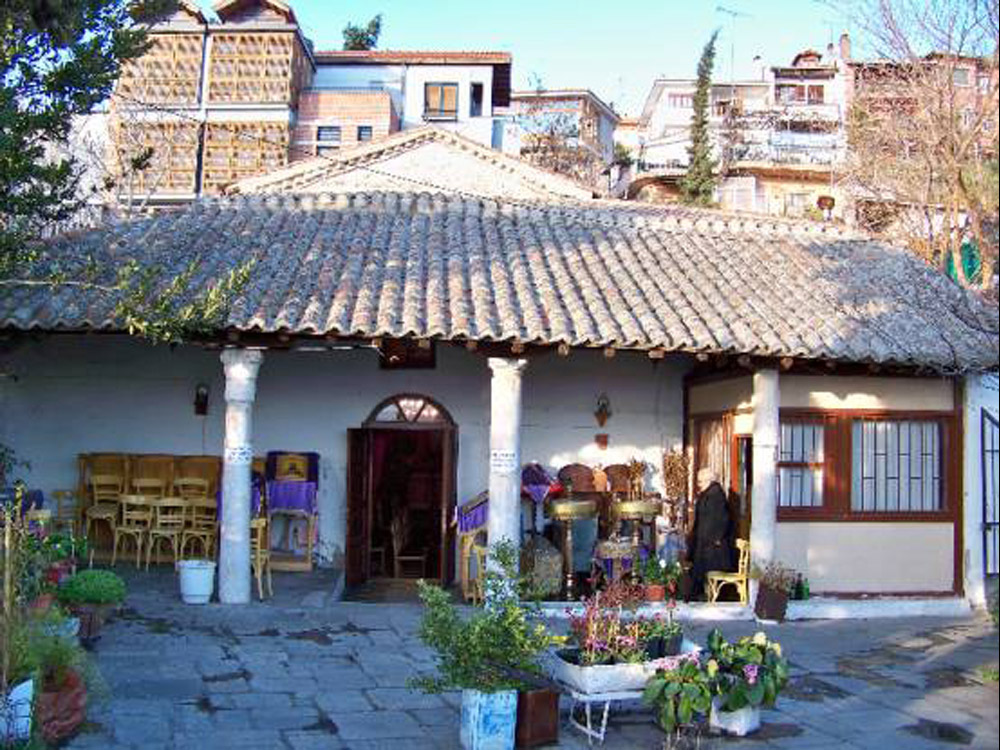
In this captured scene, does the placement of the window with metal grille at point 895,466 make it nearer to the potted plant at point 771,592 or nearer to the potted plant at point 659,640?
the potted plant at point 771,592

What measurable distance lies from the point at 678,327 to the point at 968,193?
6.05m

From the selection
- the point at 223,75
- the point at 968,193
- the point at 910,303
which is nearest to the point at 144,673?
the point at 968,193

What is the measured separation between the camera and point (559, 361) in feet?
44.7

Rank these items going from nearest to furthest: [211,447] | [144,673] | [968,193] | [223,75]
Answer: [968,193] → [144,673] → [211,447] → [223,75]

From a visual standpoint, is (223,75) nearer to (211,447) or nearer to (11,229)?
(211,447)

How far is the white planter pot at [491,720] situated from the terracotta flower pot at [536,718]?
0.30 ft

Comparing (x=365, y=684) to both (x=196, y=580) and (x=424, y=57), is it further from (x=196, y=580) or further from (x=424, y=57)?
(x=424, y=57)

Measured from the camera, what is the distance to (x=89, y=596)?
344 inches

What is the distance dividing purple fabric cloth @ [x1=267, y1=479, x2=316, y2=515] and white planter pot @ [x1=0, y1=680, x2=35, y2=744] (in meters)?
7.06

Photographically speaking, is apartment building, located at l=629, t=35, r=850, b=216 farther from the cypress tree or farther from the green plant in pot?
the green plant in pot

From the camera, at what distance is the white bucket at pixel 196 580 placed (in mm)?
10703

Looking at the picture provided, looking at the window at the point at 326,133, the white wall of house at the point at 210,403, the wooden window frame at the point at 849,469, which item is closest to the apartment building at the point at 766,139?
the window at the point at 326,133

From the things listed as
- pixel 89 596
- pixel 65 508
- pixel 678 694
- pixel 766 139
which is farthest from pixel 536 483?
pixel 766 139

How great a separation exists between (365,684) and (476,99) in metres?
29.8
